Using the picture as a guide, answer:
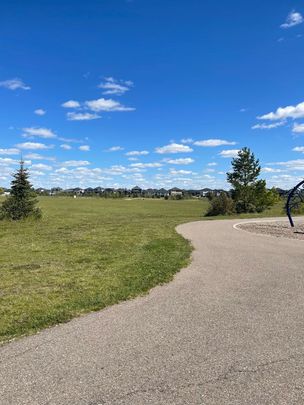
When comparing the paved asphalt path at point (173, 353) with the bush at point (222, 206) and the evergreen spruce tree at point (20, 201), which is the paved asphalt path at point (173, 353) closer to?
the evergreen spruce tree at point (20, 201)

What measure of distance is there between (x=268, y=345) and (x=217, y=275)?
4791mm

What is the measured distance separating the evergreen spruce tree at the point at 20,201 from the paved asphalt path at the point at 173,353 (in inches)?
942

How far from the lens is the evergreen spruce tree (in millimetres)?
30105

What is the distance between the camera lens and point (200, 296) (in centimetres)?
805

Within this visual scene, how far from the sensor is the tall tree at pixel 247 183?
48.5 meters

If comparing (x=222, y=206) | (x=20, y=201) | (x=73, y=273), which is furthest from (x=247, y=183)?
(x=73, y=273)

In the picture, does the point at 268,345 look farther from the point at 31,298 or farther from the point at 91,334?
the point at 31,298

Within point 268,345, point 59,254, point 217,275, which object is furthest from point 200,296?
point 59,254

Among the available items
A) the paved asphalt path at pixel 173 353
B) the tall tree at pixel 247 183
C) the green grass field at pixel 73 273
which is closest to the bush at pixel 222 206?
the tall tree at pixel 247 183

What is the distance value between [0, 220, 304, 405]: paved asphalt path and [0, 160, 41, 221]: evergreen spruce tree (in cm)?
2392

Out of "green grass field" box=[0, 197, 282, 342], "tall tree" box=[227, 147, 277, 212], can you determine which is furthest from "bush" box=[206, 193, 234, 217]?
"green grass field" box=[0, 197, 282, 342]

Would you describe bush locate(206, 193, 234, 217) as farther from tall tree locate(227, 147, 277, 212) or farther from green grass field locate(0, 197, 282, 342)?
green grass field locate(0, 197, 282, 342)

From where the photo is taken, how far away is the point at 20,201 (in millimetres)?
30453

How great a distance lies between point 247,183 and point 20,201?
A: 29005mm
